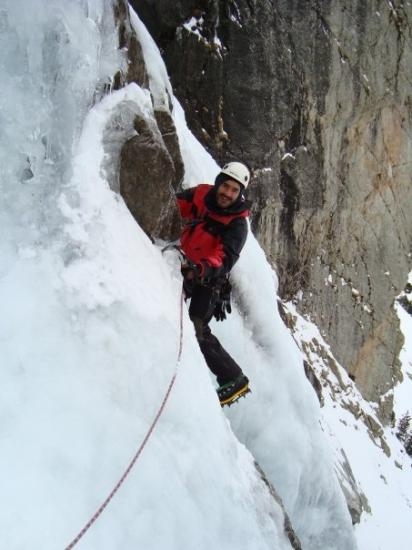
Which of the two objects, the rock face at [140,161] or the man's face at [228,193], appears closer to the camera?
the rock face at [140,161]

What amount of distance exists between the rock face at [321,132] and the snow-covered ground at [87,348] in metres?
5.51

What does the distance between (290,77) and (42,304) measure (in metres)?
8.52

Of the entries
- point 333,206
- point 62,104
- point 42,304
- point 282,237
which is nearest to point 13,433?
point 42,304

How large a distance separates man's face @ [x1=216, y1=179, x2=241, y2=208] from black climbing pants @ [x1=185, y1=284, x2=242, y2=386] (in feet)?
2.11

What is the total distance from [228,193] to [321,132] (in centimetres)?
770

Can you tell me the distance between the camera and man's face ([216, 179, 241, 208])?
3.61 meters

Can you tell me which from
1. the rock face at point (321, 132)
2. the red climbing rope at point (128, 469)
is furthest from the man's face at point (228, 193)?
the rock face at point (321, 132)

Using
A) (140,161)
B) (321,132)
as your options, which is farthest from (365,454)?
(140,161)

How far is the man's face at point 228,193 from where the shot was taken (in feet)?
11.8

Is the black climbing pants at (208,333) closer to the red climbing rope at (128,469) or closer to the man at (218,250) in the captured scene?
the man at (218,250)

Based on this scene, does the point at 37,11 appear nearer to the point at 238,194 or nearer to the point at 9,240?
the point at 9,240

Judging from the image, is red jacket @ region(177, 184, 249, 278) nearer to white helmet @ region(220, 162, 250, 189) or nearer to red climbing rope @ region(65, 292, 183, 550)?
white helmet @ region(220, 162, 250, 189)

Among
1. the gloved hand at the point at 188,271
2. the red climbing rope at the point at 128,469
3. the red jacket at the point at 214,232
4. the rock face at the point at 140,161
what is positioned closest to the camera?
the red climbing rope at the point at 128,469

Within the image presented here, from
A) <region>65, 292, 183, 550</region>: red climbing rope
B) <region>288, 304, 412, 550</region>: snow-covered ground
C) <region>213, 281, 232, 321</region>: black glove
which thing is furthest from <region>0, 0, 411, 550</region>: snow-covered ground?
<region>288, 304, 412, 550</region>: snow-covered ground
